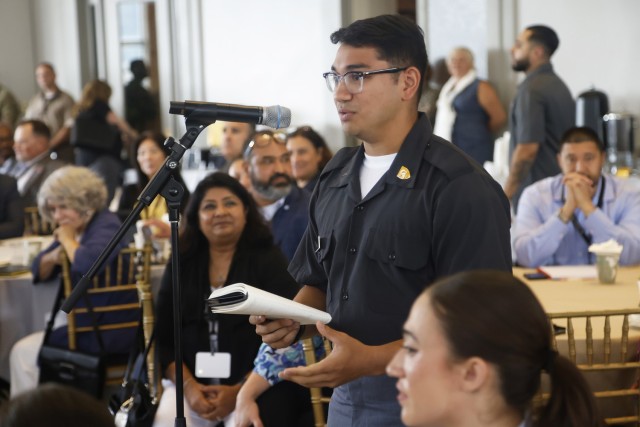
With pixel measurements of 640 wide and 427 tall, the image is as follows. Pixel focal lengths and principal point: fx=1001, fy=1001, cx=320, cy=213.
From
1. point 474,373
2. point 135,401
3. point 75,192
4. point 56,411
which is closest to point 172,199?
point 56,411

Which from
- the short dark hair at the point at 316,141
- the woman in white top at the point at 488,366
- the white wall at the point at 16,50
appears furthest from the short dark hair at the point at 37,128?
the woman in white top at the point at 488,366

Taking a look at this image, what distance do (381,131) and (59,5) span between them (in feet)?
35.3

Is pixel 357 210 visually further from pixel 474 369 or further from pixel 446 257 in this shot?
pixel 474 369

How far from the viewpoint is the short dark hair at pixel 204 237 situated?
12.6 feet

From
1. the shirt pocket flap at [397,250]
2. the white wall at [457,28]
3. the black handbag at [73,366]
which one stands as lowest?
the black handbag at [73,366]

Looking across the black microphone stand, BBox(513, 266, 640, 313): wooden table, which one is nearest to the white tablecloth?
BBox(513, 266, 640, 313): wooden table

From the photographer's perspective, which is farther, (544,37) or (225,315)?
(544,37)

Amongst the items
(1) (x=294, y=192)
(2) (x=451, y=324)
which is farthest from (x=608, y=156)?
(2) (x=451, y=324)

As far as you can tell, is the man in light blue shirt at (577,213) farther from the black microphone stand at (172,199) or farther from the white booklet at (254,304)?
the white booklet at (254,304)

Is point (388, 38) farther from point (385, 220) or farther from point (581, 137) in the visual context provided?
point (581, 137)

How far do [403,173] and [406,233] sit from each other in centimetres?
12

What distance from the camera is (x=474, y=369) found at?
1.52 m

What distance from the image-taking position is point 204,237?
387 cm

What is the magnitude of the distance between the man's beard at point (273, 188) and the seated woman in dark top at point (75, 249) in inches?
27.3
